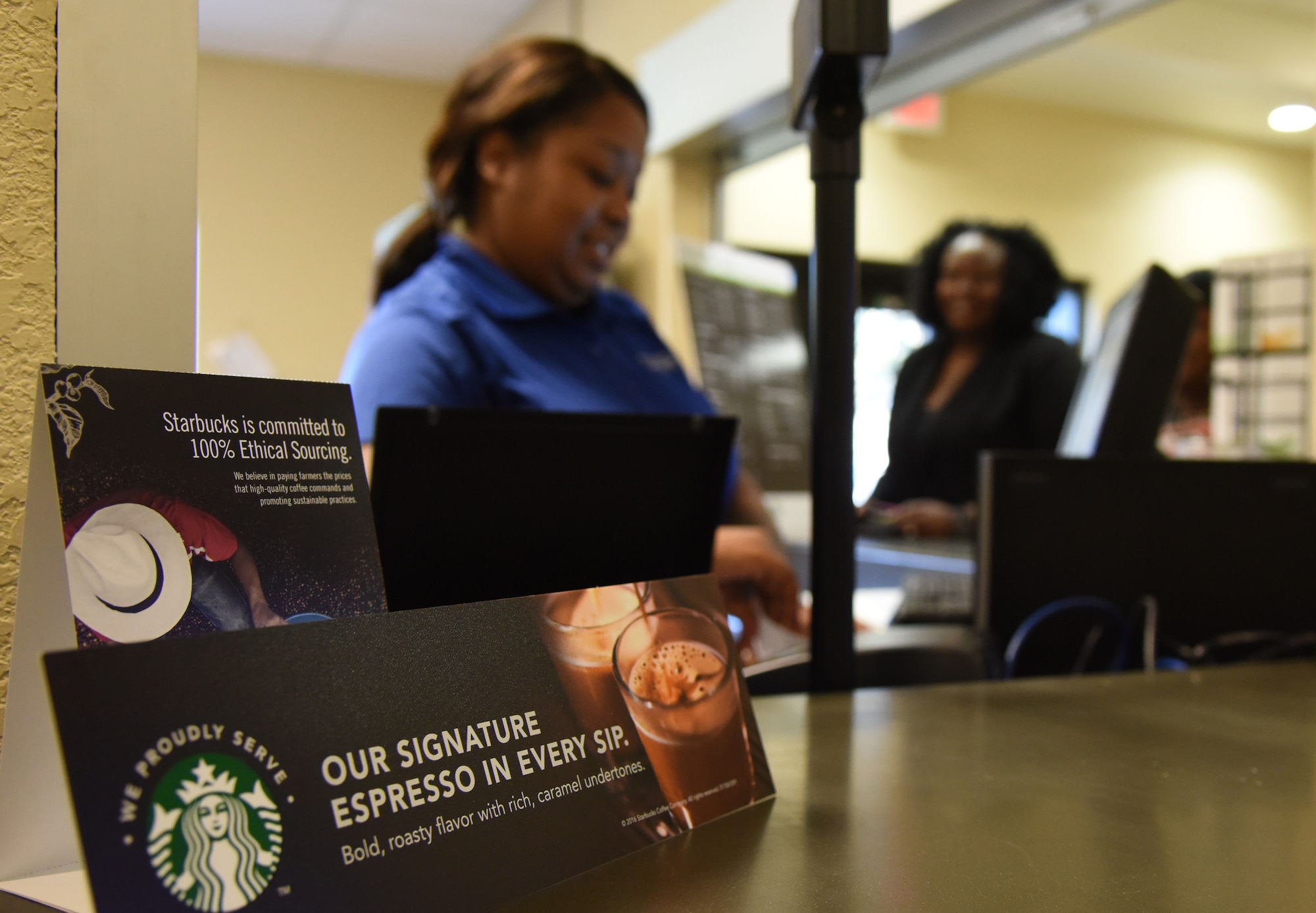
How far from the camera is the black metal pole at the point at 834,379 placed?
740mm

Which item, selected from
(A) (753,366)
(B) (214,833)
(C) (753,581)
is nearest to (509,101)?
(C) (753,581)

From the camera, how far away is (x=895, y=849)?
1.39ft

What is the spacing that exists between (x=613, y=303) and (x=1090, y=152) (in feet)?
14.5

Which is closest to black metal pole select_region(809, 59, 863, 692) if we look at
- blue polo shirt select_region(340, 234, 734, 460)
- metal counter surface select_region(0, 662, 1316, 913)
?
metal counter surface select_region(0, 662, 1316, 913)

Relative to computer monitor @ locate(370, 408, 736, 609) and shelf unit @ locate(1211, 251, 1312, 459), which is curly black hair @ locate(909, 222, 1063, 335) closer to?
shelf unit @ locate(1211, 251, 1312, 459)

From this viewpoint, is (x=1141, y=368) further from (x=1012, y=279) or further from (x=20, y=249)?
(x=1012, y=279)

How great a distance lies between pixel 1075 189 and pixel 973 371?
9.57ft

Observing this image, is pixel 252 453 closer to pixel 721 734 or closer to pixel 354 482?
pixel 354 482

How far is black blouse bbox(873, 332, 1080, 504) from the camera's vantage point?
246 centimetres

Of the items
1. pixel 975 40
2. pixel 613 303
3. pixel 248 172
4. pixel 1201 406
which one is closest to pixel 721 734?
pixel 613 303

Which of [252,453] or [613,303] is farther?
[613,303]

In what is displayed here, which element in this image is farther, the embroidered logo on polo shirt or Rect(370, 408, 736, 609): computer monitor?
the embroidered logo on polo shirt

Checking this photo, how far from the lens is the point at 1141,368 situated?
3.77 feet

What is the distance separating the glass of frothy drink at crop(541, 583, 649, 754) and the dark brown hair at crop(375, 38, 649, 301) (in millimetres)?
1050
